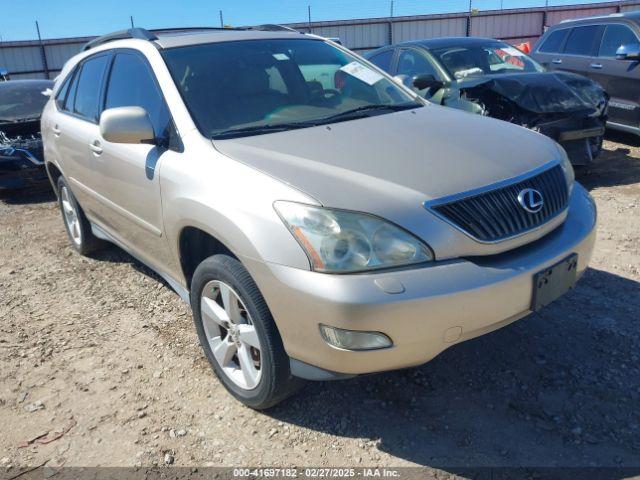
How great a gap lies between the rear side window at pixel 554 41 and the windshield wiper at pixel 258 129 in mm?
6741

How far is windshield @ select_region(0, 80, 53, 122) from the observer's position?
25.5 feet

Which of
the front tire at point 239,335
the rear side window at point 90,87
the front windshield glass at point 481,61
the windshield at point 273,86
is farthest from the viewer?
the front windshield glass at point 481,61

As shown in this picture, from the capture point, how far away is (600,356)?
2965 millimetres

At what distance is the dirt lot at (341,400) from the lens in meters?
2.45

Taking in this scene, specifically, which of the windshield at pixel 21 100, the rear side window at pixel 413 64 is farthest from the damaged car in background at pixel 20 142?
the rear side window at pixel 413 64

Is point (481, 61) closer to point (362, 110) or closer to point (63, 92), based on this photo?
point (362, 110)

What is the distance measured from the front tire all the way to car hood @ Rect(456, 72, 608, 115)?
158 inches

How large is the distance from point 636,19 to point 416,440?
6.90 metres

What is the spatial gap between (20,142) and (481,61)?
229 inches

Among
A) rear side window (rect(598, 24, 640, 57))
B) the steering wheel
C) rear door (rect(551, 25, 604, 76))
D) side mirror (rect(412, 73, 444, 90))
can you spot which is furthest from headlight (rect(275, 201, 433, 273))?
rear door (rect(551, 25, 604, 76))

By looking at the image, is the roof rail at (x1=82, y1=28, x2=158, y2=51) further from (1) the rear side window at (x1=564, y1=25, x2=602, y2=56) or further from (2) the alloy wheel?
(1) the rear side window at (x1=564, y1=25, x2=602, y2=56)

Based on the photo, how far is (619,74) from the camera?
7023 mm

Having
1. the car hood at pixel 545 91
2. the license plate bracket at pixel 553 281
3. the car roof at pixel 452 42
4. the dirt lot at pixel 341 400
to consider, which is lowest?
the dirt lot at pixel 341 400

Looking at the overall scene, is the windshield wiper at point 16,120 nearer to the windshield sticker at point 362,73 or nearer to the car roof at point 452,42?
the car roof at point 452,42
